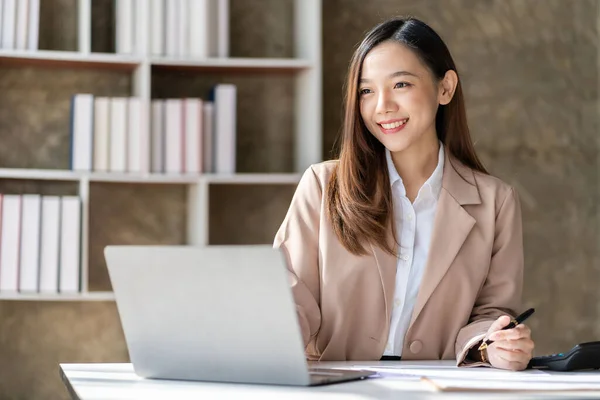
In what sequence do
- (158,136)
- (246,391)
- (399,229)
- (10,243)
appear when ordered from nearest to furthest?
(246,391)
(399,229)
(10,243)
(158,136)

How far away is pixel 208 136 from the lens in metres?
3.18

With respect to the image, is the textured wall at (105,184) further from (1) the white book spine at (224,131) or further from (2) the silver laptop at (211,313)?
(2) the silver laptop at (211,313)

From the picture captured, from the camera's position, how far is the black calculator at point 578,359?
69.1 inches

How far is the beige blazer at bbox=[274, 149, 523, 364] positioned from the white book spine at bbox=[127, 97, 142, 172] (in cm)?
99

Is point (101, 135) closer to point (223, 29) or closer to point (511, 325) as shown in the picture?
point (223, 29)

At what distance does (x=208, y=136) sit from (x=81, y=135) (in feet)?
1.39

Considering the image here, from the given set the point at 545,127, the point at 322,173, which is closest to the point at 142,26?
the point at 322,173

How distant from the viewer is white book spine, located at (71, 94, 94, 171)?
3.09 m

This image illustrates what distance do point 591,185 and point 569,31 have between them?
0.62 meters

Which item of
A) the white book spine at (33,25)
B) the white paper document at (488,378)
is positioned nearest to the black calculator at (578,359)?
the white paper document at (488,378)

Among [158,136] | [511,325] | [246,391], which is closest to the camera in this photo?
[246,391]

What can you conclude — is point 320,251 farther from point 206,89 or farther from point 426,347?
point 206,89

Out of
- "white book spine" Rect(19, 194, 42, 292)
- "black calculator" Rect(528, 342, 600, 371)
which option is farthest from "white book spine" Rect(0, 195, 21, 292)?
"black calculator" Rect(528, 342, 600, 371)

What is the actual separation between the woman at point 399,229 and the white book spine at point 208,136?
3.01 ft
